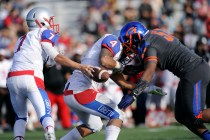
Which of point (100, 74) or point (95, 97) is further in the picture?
point (95, 97)

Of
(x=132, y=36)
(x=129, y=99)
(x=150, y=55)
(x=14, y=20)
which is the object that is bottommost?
(x=14, y=20)

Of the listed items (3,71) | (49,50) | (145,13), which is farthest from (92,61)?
(145,13)

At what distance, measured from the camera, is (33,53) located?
770 cm

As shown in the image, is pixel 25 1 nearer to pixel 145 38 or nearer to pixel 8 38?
pixel 8 38

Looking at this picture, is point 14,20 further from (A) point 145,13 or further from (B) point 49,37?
(B) point 49,37

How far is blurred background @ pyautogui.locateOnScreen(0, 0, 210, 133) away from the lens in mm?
14086

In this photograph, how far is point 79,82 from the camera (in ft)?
24.3

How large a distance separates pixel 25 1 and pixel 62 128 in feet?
20.0

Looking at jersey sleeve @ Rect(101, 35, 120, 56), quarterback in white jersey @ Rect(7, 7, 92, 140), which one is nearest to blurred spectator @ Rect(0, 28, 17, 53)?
quarterback in white jersey @ Rect(7, 7, 92, 140)

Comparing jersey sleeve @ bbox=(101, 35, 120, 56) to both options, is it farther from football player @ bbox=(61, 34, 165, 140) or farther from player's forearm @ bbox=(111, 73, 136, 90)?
player's forearm @ bbox=(111, 73, 136, 90)

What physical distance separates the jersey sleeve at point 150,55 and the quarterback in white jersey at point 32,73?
87 cm

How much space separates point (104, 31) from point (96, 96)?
31.9 ft

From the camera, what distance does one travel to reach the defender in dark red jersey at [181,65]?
7.23m

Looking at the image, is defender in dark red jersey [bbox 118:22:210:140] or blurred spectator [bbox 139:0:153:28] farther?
blurred spectator [bbox 139:0:153:28]
